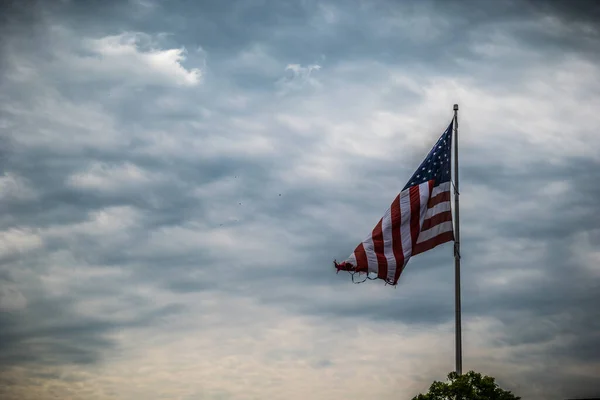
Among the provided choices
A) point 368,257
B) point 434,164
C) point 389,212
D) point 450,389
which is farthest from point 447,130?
point 450,389

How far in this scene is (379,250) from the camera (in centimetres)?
3497

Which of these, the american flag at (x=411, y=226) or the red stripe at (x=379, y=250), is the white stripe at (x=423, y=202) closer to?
the american flag at (x=411, y=226)

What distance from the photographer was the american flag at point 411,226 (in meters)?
34.7

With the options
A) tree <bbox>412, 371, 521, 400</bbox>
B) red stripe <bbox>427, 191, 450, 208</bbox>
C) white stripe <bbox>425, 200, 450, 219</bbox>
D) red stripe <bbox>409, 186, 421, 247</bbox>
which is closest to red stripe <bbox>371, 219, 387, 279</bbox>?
red stripe <bbox>409, 186, 421, 247</bbox>

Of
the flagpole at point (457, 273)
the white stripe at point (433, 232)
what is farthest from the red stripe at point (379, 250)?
the flagpole at point (457, 273)

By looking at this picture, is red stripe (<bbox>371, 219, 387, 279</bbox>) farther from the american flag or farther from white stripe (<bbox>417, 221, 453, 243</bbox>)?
white stripe (<bbox>417, 221, 453, 243</bbox>)

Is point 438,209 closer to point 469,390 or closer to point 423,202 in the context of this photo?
point 423,202

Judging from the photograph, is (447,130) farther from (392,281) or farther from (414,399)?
(414,399)

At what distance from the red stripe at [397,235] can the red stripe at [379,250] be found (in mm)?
567

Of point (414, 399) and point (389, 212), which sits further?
point (414, 399)

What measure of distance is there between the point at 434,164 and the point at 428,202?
1.95 metres

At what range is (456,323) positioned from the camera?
116ft

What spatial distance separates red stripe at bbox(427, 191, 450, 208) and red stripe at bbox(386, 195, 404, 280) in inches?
60.7

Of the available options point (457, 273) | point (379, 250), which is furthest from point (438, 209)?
point (379, 250)
